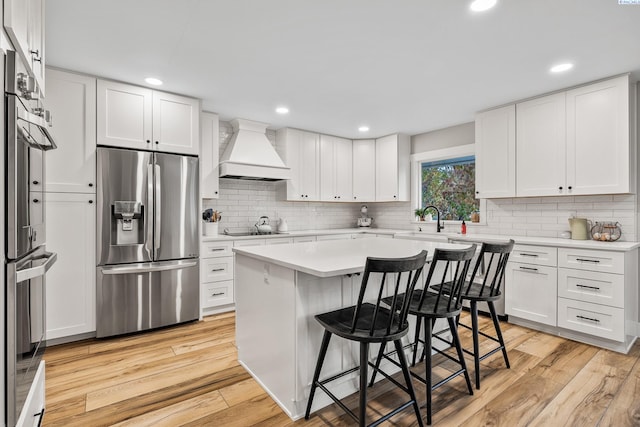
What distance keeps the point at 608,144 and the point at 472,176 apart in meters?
1.69

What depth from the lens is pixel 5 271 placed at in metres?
1.09

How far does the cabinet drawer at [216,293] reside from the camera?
12.1ft

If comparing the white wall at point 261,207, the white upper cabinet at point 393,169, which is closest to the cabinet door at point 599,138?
the white upper cabinet at point 393,169

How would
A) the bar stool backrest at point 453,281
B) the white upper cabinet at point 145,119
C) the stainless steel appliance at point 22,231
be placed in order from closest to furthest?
the stainless steel appliance at point 22,231
the bar stool backrest at point 453,281
the white upper cabinet at point 145,119

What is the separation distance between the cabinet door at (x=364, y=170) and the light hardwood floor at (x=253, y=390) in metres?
2.98

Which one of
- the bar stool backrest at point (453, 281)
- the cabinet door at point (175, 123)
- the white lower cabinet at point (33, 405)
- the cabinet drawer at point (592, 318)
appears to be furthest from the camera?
the cabinet door at point (175, 123)

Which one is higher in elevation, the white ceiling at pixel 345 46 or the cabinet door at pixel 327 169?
the white ceiling at pixel 345 46

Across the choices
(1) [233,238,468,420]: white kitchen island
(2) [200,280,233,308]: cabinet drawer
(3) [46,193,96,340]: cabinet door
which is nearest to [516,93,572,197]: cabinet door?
(1) [233,238,468,420]: white kitchen island

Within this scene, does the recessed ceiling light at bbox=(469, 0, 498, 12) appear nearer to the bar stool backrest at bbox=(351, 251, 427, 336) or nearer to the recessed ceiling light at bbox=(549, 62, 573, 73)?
the recessed ceiling light at bbox=(549, 62, 573, 73)

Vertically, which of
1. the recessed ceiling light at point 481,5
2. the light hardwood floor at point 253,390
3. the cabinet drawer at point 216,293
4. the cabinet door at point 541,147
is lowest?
the light hardwood floor at point 253,390

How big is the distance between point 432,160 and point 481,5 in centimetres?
322

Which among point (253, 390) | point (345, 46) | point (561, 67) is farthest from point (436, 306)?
point (561, 67)

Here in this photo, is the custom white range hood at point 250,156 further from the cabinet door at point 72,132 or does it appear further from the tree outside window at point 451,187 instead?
the tree outside window at point 451,187

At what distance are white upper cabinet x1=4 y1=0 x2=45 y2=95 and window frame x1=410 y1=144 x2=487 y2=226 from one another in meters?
4.44
